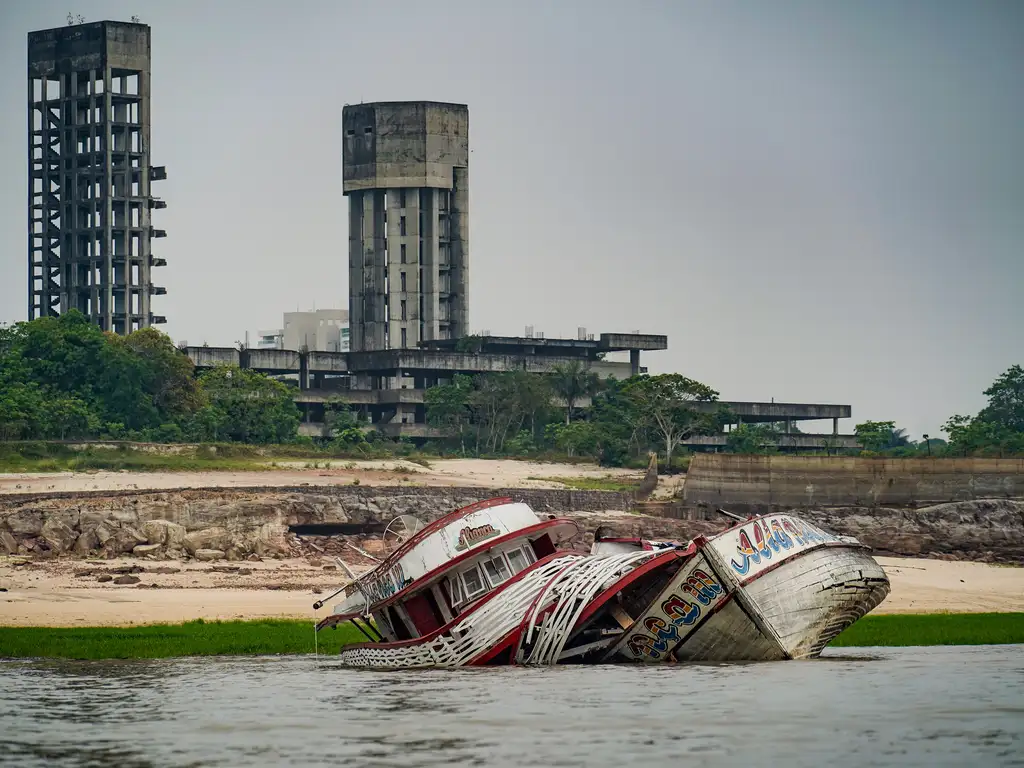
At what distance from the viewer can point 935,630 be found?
46.5m

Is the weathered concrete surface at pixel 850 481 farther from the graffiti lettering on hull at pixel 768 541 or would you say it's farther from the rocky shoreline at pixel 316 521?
the graffiti lettering on hull at pixel 768 541

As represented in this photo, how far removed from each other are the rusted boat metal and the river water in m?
0.81

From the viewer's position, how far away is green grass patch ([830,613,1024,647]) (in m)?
44.1

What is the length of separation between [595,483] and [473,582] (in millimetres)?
60980

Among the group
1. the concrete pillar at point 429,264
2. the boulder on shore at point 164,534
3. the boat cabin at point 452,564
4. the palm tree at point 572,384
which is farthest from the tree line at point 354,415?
the boat cabin at point 452,564

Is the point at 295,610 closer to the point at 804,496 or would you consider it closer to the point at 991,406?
the point at 804,496

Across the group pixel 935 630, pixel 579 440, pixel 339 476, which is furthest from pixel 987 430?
pixel 935 630

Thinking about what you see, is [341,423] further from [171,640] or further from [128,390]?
[171,640]

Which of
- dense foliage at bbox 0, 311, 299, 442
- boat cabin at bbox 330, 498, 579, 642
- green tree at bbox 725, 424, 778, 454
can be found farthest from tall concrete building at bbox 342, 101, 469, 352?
boat cabin at bbox 330, 498, 579, 642

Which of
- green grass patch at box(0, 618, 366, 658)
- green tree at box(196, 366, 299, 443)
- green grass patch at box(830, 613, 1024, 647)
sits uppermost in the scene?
green tree at box(196, 366, 299, 443)

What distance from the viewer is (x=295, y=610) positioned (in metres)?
51.0

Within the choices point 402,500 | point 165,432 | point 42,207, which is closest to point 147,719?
point 402,500

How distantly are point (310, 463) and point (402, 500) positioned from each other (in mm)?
20791

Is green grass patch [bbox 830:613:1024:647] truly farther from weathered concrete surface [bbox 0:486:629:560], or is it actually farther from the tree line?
the tree line
